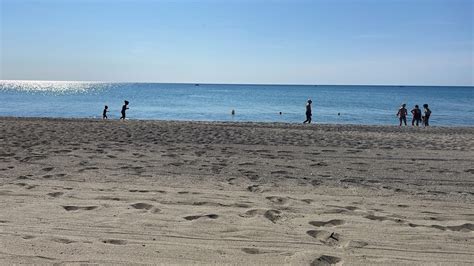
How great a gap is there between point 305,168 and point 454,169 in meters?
2.83

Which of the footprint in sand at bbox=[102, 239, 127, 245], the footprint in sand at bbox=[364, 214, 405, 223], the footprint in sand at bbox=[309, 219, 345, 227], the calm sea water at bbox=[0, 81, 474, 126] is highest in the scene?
the footprint in sand at bbox=[364, 214, 405, 223]

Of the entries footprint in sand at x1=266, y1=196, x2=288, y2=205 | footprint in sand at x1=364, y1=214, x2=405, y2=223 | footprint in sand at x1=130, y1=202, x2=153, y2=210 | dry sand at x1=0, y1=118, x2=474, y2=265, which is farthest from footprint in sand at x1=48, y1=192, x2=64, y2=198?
footprint in sand at x1=364, y1=214, x2=405, y2=223

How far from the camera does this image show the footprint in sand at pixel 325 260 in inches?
145

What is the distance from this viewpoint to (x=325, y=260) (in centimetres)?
→ 376

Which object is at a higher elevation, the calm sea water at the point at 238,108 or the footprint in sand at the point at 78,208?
the footprint in sand at the point at 78,208

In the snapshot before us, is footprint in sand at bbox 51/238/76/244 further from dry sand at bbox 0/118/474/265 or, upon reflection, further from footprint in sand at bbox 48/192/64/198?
footprint in sand at bbox 48/192/64/198

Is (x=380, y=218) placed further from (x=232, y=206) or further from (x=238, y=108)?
(x=238, y=108)

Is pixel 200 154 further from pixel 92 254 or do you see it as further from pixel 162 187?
pixel 92 254

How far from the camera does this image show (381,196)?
621 cm

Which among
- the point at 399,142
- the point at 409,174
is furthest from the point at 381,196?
the point at 399,142

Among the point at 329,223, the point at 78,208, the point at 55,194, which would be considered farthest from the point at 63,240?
the point at 329,223

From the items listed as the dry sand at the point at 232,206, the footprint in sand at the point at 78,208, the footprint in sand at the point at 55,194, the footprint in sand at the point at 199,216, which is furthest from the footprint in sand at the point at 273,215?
the footprint in sand at the point at 55,194

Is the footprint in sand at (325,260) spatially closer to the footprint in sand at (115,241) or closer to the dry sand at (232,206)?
the dry sand at (232,206)

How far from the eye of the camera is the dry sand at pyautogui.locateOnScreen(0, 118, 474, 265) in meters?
3.92
